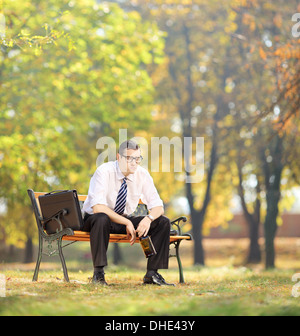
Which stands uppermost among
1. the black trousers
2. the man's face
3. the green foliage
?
the green foliage

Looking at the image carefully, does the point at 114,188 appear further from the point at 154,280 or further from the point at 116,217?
the point at 154,280

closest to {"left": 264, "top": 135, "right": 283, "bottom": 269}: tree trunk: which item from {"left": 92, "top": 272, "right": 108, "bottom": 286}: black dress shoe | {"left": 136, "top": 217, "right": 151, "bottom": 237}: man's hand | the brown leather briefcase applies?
{"left": 136, "top": 217, "right": 151, "bottom": 237}: man's hand

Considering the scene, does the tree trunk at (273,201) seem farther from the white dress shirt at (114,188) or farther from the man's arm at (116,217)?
the man's arm at (116,217)

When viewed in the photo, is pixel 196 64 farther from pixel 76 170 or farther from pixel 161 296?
pixel 161 296

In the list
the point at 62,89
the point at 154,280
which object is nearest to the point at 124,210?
the point at 154,280

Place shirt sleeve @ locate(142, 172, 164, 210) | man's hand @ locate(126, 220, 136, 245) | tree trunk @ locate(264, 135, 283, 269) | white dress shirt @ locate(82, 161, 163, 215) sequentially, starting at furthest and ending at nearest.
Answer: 1. tree trunk @ locate(264, 135, 283, 269)
2. shirt sleeve @ locate(142, 172, 164, 210)
3. white dress shirt @ locate(82, 161, 163, 215)
4. man's hand @ locate(126, 220, 136, 245)

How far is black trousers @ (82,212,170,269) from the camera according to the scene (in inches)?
226

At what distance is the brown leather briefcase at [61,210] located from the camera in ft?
19.6

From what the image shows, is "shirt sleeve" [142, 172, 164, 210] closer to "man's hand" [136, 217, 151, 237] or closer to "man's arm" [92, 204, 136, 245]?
"man's hand" [136, 217, 151, 237]

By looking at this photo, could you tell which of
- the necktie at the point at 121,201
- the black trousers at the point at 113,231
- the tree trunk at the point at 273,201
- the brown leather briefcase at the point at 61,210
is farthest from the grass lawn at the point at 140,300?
the tree trunk at the point at 273,201

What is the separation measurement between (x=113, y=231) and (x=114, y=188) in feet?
1.68

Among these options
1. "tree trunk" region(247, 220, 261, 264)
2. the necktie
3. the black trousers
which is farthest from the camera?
"tree trunk" region(247, 220, 261, 264)

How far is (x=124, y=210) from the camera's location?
20.7 ft

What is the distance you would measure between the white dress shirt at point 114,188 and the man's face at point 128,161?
84 millimetres
